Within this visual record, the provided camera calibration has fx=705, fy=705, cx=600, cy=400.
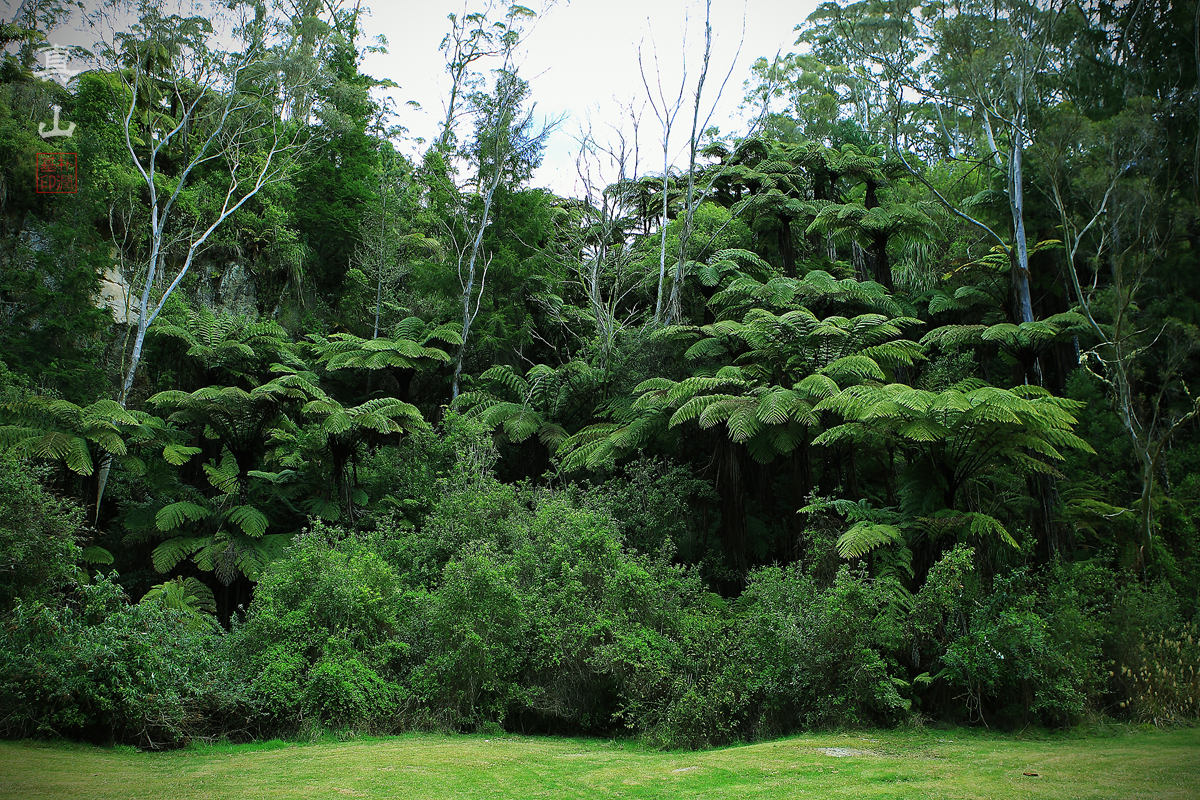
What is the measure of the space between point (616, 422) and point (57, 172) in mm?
13877

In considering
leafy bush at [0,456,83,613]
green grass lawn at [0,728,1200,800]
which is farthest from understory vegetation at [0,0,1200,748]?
green grass lawn at [0,728,1200,800]

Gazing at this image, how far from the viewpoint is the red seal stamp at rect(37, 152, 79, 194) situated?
15539 millimetres

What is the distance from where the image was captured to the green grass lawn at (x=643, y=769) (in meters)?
4.60

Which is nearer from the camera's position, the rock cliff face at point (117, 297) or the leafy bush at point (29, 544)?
the leafy bush at point (29, 544)

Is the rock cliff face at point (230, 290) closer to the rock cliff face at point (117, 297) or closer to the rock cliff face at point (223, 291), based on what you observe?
the rock cliff face at point (223, 291)

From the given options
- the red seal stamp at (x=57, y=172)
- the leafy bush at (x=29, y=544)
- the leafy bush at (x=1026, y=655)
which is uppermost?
the red seal stamp at (x=57, y=172)

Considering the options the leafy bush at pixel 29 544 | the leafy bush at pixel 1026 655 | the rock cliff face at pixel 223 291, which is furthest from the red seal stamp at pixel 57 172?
the leafy bush at pixel 1026 655

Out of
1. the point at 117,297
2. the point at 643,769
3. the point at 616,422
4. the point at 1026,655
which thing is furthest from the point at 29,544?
the point at 117,297

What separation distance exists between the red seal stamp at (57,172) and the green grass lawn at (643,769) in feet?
45.9

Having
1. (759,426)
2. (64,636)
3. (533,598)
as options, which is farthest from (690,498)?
(64,636)

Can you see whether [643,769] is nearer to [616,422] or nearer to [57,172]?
[616,422]

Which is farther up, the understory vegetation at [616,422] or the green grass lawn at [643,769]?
the understory vegetation at [616,422]

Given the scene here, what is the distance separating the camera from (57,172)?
1580cm

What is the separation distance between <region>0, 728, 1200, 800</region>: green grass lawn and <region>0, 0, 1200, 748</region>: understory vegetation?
743 mm
